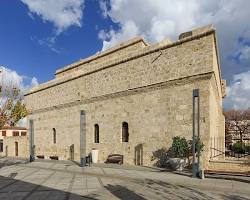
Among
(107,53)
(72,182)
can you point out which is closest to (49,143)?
(107,53)

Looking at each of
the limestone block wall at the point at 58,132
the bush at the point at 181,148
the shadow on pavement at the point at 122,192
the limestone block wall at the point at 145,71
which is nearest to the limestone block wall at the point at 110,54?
the limestone block wall at the point at 145,71

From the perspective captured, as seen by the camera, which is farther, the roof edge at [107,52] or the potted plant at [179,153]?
the roof edge at [107,52]

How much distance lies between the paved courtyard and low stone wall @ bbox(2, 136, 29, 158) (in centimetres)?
1538

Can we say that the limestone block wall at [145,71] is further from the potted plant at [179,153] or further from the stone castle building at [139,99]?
the potted plant at [179,153]

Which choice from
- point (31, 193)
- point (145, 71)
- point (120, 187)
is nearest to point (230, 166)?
point (120, 187)

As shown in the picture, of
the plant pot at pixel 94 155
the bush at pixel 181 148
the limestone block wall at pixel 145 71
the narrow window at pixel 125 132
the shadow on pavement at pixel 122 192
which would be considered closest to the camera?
the shadow on pavement at pixel 122 192

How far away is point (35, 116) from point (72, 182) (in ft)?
50.4

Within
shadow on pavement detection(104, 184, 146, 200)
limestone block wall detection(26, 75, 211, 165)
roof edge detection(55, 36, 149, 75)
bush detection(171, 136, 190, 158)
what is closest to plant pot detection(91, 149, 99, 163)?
limestone block wall detection(26, 75, 211, 165)

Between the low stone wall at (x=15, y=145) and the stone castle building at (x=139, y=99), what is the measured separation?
18.3 ft

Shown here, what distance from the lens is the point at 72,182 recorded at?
31.3 feet

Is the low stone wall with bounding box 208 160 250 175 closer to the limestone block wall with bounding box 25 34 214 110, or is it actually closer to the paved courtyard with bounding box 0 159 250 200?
the paved courtyard with bounding box 0 159 250 200

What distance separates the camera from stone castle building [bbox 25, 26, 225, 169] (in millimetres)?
11969

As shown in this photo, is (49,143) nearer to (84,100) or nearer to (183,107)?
Result: (84,100)

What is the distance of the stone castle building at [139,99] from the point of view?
39.3 feet
